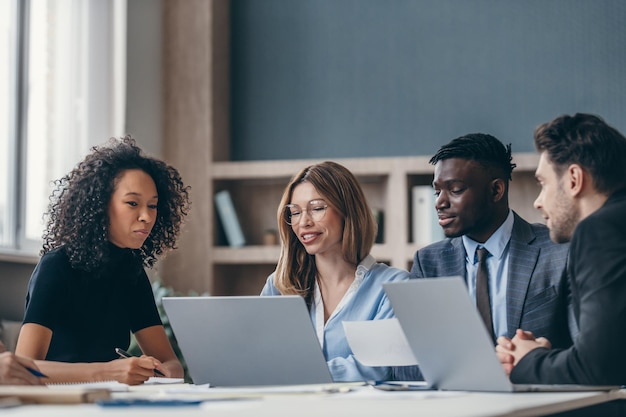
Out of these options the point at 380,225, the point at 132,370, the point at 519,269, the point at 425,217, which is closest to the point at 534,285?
the point at 519,269

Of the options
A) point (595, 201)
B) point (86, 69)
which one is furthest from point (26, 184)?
point (595, 201)

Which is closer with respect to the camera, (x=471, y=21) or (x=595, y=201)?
(x=595, y=201)

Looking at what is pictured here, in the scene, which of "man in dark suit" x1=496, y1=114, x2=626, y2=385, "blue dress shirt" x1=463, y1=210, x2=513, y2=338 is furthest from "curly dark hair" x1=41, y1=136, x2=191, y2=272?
"man in dark suit" x1=496, y1=114, x2=626, y2=385

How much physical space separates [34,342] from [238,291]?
2.62m

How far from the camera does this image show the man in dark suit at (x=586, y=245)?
1724 millimetres

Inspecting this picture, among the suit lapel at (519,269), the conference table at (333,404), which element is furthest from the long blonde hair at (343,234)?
the conference table at (333,404)

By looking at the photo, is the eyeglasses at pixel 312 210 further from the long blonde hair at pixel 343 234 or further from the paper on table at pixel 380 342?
the paper on table at pixel 380 342

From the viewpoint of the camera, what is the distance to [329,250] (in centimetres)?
273

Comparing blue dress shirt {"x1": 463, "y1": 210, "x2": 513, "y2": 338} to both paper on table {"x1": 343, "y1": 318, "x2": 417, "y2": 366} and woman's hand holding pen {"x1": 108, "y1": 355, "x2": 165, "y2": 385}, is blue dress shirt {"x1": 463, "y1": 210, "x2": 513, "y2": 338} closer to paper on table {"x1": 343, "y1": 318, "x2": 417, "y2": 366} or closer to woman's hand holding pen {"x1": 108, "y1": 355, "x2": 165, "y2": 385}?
paper on table {"x1": 343, "y1": 318, "x2": 417, "y2": 366}

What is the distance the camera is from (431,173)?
4.42 metres

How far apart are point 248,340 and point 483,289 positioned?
0.83m

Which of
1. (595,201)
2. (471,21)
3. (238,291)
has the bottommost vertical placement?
(238,291)

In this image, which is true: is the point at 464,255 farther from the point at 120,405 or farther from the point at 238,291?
the point at 238,291

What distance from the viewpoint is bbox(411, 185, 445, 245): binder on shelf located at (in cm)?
436
